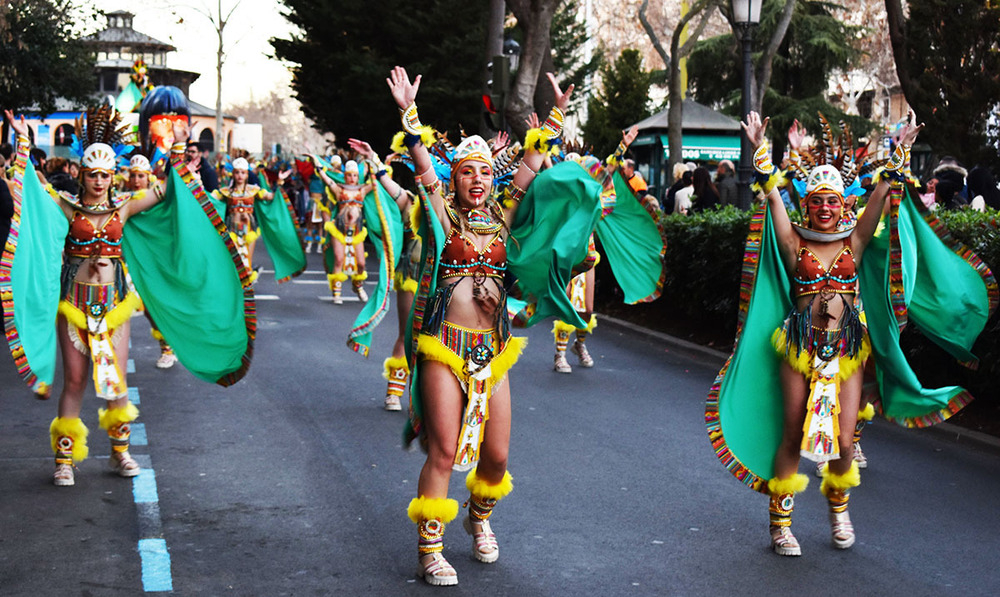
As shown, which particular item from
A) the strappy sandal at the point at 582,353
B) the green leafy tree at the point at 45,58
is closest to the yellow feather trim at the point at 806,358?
the strappy sandal at the point at 582,353

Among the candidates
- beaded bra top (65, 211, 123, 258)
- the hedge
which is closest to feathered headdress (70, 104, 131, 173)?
beaded bra top (65, 211, 123, 258)

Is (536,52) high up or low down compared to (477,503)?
up

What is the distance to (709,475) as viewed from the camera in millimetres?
7727

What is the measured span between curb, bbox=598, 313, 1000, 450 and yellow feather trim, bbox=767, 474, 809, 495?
300 cm

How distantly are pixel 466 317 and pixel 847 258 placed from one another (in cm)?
193

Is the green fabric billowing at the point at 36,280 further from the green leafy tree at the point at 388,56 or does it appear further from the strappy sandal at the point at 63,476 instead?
the green leafy tree at the point at 388,56

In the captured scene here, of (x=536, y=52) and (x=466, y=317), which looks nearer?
(x=466, y=317)

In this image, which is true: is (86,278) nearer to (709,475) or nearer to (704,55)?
(709,475)

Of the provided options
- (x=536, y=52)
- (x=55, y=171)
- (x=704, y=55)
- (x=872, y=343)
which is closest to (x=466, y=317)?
(x=872, y=343)

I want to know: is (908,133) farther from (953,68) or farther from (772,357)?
(953,68)

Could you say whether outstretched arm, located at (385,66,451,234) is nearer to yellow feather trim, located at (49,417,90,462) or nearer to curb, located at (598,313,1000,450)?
yellow feather trim, located at (49,417,90,462)

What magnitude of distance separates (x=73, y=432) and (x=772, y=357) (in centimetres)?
386

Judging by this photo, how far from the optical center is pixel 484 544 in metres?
5.83

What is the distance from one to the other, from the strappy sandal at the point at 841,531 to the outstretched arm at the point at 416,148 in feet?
7.78
